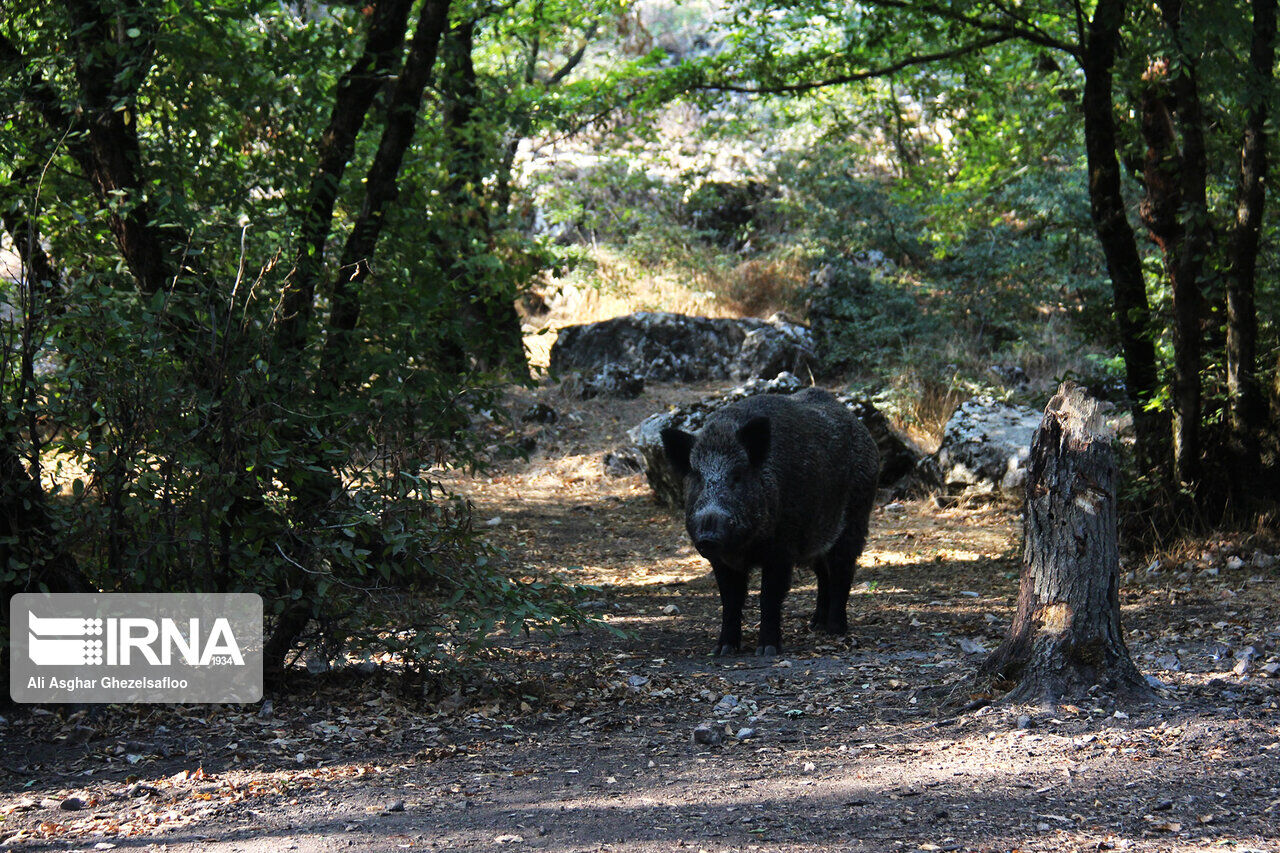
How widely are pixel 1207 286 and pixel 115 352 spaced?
7.07 metres

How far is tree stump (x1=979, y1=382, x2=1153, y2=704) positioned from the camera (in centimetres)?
493

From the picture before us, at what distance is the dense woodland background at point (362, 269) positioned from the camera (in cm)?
511

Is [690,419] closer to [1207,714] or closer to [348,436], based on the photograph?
[348,436]

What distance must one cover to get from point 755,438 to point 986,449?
6010 mm

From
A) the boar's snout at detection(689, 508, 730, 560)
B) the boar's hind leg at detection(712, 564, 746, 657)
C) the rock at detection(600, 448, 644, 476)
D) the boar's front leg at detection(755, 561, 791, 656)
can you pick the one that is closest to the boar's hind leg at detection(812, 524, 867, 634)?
the boar's front leg at detection(755, 561, 791, 656)

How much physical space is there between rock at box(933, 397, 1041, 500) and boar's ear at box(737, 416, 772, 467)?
5.65m

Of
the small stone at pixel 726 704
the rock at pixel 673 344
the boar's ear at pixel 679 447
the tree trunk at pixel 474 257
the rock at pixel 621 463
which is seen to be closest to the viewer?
the small stone at pixel 726 704

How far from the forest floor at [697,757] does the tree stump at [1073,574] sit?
16 cm

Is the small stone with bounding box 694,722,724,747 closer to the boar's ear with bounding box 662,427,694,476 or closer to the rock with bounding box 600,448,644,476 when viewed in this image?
the boar's ear with bounding box 662,427,694,476

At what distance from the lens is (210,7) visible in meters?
6.77

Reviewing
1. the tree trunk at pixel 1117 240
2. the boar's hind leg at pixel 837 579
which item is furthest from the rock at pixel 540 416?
the tree trunk at pixel 1117 240

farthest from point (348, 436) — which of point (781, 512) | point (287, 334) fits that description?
point (781, 512)

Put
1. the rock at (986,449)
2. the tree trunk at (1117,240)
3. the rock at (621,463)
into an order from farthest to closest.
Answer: the rock at (621,463), the rock at (986,449), the tree trunk at (1117,240)

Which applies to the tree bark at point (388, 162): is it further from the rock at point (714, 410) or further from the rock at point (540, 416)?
the rock at point (540, 416)
